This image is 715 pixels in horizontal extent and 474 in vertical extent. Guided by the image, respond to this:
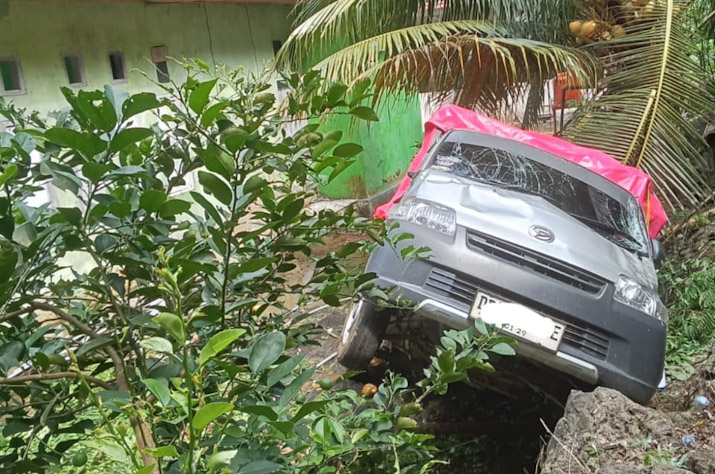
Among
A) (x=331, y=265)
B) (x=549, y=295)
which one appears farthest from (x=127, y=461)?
(x=549, y=295)

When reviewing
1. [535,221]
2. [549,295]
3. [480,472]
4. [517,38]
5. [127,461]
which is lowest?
[480,472]

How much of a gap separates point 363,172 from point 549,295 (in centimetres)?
660

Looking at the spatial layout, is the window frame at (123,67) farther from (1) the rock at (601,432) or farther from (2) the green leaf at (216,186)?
(2) the green leaf at (216,186)

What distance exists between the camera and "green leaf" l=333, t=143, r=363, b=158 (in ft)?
3.59

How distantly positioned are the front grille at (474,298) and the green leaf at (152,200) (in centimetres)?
203

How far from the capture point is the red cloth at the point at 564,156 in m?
4.27

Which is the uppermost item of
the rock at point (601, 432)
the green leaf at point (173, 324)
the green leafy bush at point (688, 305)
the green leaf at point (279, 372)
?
Result: the green leaf at point (173, 324)

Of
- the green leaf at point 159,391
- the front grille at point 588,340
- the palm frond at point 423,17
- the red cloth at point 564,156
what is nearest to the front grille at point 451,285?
the front grille at point 588,340

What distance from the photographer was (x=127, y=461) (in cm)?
70

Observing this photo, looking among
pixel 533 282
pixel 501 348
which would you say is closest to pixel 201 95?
pixel 501 348

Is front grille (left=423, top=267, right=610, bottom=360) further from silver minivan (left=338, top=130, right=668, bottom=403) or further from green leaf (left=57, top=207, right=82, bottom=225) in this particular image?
green leaf (left=57, top=207, right=82, bottom=225)

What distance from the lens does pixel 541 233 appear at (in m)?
3.16

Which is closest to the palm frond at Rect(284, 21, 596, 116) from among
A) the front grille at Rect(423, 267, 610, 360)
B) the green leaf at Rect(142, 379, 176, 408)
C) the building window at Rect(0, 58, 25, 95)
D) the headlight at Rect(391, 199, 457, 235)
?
the headlight at Rect(391, 199, 457, 235)

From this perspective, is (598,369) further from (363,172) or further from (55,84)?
(363,172)
